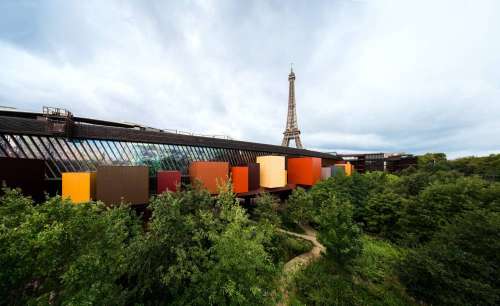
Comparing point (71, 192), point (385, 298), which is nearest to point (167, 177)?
point (71, 192)

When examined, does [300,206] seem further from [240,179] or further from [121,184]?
[121,184]

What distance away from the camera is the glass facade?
42.6 feet

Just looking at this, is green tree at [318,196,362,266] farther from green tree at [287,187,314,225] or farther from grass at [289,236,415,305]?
green tree at [287,187,314,225]

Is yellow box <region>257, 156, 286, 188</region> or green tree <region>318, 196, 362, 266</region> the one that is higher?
yellow box <region>257, 156, 286, 188</region>

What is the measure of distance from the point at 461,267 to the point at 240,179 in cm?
1864

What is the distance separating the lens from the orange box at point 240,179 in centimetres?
2150

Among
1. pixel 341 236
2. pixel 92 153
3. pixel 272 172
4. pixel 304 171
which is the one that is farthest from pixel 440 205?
pixel 92 153

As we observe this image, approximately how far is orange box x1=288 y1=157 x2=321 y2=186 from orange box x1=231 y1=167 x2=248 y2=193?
12.2 m

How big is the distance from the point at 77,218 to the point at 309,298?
12.9 m

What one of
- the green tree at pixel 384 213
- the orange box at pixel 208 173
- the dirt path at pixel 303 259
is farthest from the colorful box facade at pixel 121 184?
the green tree at pixel 384 213

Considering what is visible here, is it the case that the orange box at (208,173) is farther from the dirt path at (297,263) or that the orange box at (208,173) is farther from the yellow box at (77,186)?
the dirt path at (297,263)

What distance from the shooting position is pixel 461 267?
9.86 meters

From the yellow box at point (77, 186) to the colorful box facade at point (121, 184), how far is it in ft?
1.92

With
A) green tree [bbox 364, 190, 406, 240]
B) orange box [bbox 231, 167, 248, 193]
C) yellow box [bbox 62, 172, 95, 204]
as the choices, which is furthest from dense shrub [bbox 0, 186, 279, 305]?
green tree [bbox 364, 190, 406, 240]
